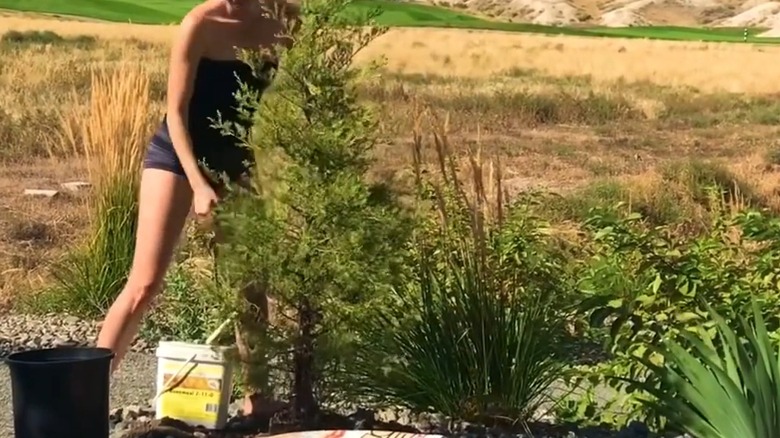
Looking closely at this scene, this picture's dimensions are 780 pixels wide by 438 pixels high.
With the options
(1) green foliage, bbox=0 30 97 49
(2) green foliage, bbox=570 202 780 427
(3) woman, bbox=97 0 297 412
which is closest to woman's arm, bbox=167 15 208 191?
(3) woman, bbox=97 0 297 412

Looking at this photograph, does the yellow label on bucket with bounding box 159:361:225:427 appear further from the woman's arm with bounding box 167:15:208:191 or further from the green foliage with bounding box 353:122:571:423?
the woman's arm with bounding box 167:15:208:191

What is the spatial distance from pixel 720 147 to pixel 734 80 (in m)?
17.7

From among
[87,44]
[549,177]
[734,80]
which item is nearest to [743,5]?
[734,80]

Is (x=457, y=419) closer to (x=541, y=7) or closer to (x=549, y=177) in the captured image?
(x=549, y=177)

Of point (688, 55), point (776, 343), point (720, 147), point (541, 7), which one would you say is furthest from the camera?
point (541, 7)

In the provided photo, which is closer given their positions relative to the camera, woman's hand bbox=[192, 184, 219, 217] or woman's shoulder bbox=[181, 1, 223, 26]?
woman's hand bbox=[192, 184, 219, 217]

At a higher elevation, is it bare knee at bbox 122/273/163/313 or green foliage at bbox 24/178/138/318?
bare knee at bbox 122/273/163/313

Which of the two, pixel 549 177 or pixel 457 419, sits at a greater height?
pixel 457 419

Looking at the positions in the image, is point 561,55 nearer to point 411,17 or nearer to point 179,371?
point 411,17

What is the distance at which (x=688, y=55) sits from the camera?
49031mm

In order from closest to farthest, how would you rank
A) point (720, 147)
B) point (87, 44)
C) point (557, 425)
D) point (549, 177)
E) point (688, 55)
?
point (557, 425) < point (549, 177) < point (720, 147) < point (87, 44) < point (688, 55)

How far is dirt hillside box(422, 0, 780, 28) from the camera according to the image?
49.8 meters

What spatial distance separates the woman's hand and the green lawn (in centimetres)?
2684

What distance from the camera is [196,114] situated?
178 inches
